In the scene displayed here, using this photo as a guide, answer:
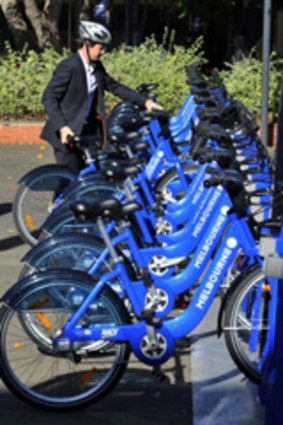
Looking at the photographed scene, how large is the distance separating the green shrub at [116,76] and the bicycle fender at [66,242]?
9.72 meters

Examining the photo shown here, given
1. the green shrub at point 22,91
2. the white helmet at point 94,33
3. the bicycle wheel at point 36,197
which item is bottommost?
the green shrub at point 22,91

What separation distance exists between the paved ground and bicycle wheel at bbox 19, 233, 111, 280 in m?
0.70

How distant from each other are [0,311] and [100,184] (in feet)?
6.87

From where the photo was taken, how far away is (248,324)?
4945 millimetres

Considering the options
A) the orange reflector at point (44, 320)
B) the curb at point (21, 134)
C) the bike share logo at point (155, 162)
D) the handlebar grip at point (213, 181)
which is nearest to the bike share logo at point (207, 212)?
the handlebar grip at point (213, 181)

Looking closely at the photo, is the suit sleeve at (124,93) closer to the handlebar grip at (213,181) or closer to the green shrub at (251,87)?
the handlebar grip at (213,181)

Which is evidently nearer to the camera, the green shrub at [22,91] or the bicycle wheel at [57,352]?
the bicycle wheel at [57,352]

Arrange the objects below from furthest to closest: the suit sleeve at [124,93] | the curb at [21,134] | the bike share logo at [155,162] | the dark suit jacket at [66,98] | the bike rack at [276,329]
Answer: the curb at [21,134] < the suit sleeve at [124,93] < the bike share logo at [155,162] < the dark suit jacket at [66,98] < the bike rack at [276,329]

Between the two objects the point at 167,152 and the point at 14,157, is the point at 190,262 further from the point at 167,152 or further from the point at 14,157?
the point at 14,157

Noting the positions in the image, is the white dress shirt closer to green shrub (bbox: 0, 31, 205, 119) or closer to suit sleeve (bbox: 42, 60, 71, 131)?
suit sleeve (bbox: 42, 60, 71, 131)

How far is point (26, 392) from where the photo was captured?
16.1ft

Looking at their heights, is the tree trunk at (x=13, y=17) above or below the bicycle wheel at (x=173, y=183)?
below

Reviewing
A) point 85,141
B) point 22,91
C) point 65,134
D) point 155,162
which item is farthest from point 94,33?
point 22,91

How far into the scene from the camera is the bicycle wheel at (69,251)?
5.27 metres
